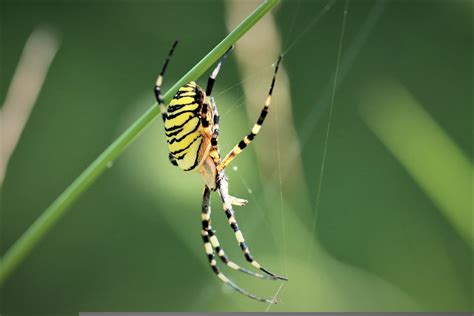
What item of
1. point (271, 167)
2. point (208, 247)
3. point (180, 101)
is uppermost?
point (271, 167)

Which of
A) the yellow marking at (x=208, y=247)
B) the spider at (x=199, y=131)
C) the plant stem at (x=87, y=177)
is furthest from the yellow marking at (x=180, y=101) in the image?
the yellow marking at (x=208, y=247)

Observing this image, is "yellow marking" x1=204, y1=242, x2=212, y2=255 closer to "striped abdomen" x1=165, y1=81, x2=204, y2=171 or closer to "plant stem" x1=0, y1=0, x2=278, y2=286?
"striped abdomen" x1=165, y1=81, x2=204, y2=171

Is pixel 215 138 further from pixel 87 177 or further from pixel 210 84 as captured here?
pixel 87 177

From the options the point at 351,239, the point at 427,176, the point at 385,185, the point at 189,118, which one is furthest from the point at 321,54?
the point at 189,118

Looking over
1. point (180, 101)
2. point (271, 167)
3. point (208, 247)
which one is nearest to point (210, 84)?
point (180, 101)

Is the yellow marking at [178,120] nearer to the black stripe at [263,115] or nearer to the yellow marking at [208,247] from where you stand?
the black stripe at [263,115]

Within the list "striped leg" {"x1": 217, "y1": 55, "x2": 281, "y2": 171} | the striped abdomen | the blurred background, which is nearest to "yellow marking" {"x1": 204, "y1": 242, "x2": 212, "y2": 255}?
the blurred background
